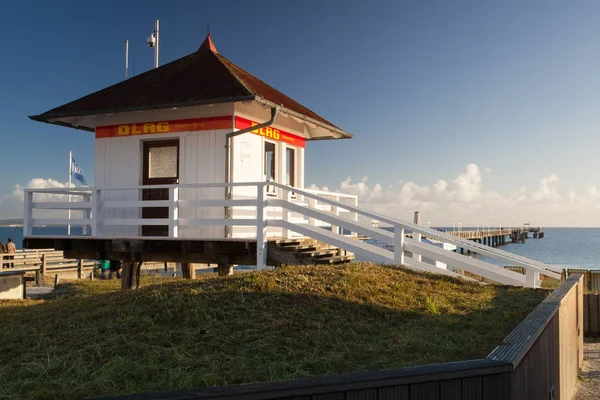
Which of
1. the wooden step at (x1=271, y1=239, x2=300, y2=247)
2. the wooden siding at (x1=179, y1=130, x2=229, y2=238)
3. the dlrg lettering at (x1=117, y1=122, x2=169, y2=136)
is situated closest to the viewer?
the wooden step at (x1=271, y1=239, x2=300, y2=247)

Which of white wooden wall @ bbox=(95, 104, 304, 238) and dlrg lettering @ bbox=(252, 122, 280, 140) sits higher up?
dlrg lettering @ bbox=(252, 122, 280, 140)

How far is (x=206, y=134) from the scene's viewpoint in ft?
48.2

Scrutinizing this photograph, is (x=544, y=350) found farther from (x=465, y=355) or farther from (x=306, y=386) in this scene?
(x=306, y=386)

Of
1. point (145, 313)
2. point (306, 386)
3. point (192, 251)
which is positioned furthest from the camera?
point (192, 251)

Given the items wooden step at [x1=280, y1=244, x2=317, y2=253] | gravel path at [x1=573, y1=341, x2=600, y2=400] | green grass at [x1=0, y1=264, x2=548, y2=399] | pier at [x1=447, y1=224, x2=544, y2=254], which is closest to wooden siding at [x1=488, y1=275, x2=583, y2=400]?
gravel path at [x1=573, y1=341, x2=600, y2=400]

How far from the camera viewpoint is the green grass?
18.1ft

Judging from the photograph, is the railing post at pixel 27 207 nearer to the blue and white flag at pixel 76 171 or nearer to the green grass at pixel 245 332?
the green grass at pixel 245 332

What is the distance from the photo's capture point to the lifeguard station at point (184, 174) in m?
13.4

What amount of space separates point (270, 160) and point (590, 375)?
386 inches

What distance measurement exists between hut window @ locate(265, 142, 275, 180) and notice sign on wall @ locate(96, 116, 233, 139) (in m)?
2.11

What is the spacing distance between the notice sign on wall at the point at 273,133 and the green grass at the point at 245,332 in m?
5.97

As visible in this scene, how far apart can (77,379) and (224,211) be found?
29.1 ft

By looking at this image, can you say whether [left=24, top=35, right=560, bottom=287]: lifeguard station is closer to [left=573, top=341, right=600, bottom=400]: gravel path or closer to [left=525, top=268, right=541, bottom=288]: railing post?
[left=525, top=268, right=541, bottom=288]: railing post

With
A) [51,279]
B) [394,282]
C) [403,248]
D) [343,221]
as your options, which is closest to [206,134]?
[343,221]
